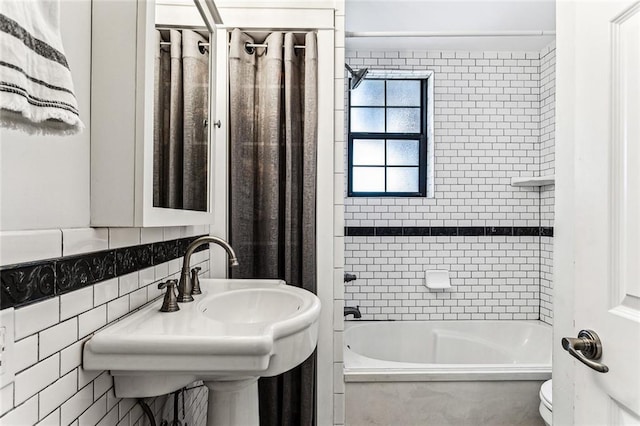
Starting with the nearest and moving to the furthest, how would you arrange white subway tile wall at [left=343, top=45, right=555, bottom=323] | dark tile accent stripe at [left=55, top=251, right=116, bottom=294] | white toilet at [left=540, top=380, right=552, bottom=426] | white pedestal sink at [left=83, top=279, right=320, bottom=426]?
dark tile accent stripe at [left=55, top=251, right=116, bottom=294] → white pedestal sink at [left=83, top=279, right=320, bottom=426] → white toilet at [left=540, top=380, right=552, bottom=426] → white subway tile wall at [left=343, top=45, right=555, bottom=323]

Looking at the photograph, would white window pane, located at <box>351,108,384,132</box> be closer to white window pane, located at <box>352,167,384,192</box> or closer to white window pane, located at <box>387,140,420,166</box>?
white window pane, located at <box>387,140,420,166</box>

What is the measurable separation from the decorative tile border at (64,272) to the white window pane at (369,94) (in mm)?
2356

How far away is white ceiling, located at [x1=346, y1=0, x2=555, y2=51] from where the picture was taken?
2.39 meters

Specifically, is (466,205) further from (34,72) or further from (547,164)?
(34,72)

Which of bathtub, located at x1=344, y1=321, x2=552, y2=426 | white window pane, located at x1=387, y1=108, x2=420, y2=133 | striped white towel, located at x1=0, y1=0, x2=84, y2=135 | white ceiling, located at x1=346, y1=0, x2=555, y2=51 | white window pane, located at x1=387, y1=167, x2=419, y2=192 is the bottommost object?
bathtub, located at x1=344, y1=321, x2=552, y2=426

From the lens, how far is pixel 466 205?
3.02 meters

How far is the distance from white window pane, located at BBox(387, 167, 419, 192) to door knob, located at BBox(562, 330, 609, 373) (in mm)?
2223

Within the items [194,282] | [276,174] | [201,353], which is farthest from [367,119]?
[201,353]

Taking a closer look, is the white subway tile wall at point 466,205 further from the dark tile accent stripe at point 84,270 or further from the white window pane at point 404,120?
the dark tile accent stripe at point 84,270

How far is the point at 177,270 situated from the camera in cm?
139

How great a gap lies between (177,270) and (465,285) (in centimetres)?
237

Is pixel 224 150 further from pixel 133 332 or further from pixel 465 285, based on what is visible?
pixel 465 285

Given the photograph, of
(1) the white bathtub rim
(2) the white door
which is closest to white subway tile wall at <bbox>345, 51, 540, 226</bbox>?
(1) the white bathtub rim

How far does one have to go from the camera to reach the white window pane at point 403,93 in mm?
3119
